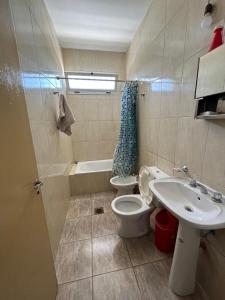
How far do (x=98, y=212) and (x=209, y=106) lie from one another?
195cm

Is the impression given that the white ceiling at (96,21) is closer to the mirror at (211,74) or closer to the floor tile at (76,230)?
the mirror at (211,74)

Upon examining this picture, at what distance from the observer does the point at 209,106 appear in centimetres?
103

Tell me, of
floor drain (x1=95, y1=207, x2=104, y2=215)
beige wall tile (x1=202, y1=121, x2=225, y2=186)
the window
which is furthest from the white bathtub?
beige wall tile (x1=202, y1=121, x2=225, y2=186)

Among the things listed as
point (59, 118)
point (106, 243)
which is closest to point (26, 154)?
point (59, 118)

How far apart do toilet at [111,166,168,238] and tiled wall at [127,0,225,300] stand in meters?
0.20

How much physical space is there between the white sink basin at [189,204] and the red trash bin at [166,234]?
1.26ft

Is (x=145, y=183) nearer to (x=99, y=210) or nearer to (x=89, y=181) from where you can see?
(x=99, y=210)

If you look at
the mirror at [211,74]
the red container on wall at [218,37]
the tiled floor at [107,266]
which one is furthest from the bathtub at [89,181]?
the red container on wall at [218,37]

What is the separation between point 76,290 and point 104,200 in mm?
1361

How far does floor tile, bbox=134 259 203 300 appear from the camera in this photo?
1.15 m

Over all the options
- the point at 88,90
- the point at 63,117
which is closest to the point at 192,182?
the point at 63,117

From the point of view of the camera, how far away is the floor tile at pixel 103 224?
1826 millimetres

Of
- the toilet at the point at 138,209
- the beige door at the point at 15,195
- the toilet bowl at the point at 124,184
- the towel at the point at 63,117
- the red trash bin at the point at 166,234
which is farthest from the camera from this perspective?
the toilet bowl at the point at 124,184

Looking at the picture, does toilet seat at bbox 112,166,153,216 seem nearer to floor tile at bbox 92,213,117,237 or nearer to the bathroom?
the bathroom
